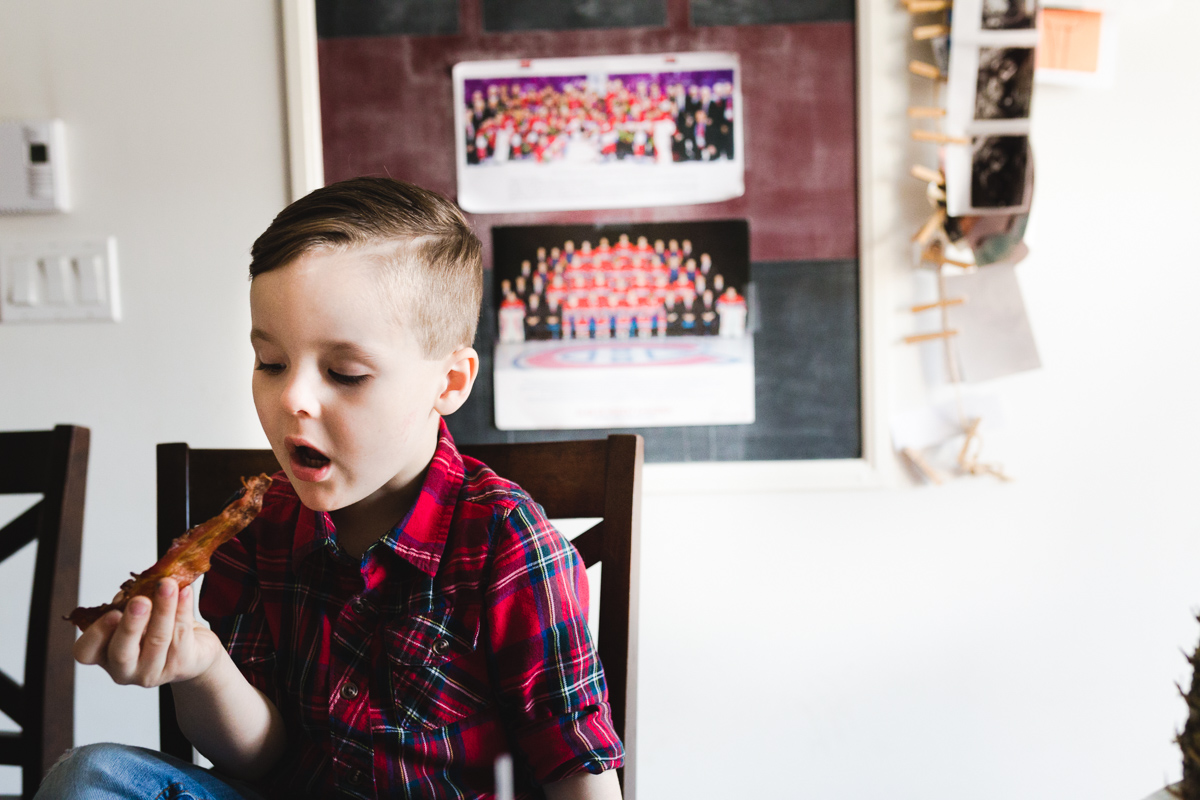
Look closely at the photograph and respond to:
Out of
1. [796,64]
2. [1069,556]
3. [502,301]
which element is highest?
[796,64]

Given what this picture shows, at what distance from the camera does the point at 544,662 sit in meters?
0.62

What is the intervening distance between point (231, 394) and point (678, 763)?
0.90 meters

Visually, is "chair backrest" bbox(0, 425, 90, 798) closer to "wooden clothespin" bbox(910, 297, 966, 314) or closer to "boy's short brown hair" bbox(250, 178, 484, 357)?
"boy's short brown hair" bbox(250, 178, 484, 357)

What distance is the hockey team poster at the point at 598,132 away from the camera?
119 cm

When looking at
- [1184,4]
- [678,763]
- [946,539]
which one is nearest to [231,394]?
[678,763]

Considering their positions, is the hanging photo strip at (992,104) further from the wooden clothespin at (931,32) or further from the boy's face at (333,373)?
the boy's face at (333,373)

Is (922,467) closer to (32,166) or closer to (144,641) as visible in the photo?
(144,641)

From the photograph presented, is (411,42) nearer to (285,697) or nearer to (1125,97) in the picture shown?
(285,697)

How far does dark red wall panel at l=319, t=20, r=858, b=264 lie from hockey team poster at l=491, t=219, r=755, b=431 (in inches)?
1.3

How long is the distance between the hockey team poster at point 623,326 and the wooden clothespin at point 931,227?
25 cm

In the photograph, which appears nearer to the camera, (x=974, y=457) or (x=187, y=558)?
(x=187, y=558)

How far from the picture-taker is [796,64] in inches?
46.7

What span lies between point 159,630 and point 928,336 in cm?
104

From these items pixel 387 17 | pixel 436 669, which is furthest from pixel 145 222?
pixel 436 669
